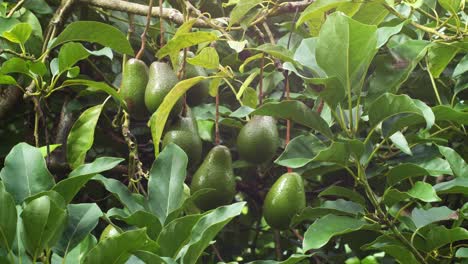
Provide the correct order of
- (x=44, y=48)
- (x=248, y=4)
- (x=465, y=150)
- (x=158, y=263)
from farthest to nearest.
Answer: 1. (x=465, y=150)
2. (x=44, y=48)
3. (x=248, y=4)
4. (x=158, y=263)

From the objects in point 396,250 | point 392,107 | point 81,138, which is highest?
point 392,107

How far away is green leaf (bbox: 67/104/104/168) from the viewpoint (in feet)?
3.64

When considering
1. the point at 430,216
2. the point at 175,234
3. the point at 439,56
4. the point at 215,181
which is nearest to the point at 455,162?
the point at 430,216

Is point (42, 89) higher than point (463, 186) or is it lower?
higher

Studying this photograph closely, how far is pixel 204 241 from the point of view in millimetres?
769

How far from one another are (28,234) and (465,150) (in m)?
0.85

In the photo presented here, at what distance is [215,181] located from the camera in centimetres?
100

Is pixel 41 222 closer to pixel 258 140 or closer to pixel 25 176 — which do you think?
pixel 25 176

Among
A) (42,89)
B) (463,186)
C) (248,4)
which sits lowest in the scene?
(463,186)

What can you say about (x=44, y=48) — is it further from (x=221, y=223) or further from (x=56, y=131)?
(x=221, y=223)

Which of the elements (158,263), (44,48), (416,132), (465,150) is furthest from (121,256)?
(465,150)

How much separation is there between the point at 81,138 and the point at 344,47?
17.7 inches

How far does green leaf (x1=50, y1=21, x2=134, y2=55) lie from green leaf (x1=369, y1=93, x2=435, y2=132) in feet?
1.24

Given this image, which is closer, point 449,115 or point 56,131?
point 449,115
